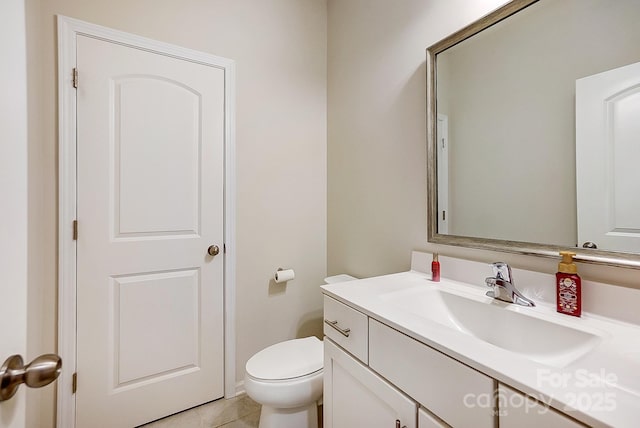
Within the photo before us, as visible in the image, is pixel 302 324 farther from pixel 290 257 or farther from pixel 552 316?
pixel 552 316

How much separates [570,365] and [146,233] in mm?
1754

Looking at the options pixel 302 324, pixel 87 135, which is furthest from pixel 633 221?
pixel 87 135

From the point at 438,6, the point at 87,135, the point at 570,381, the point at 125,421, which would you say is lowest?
the point at 125,421

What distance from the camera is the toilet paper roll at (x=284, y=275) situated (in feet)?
6.04

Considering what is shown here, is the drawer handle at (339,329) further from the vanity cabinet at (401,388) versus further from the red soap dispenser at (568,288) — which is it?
the red soap dispenser at (568,288)

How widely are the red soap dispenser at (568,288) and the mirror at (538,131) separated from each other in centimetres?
7

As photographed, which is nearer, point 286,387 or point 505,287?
point 505,287

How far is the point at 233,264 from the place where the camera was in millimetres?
1747

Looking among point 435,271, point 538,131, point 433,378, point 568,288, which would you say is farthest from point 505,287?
point 538,131

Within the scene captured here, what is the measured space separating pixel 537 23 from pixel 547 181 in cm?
55

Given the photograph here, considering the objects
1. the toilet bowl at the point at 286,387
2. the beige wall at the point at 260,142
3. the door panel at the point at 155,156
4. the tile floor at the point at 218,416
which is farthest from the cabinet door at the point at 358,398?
the door panel at the point at 155,156

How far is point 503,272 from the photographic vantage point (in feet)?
3.10

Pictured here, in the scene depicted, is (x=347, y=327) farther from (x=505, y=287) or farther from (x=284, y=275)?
(x=284, y=275)

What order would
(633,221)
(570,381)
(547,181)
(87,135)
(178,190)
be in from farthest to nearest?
(178,190) → (87,135) → (547,181) → (633,221) → (570,381)
